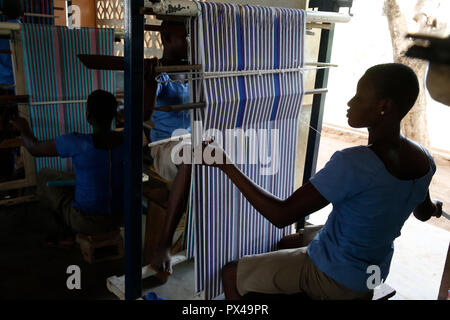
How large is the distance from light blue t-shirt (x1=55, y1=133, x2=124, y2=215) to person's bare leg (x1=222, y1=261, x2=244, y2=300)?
122 cm

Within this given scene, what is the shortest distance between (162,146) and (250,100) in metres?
1.05

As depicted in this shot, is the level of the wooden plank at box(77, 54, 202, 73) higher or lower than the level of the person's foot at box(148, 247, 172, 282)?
higher

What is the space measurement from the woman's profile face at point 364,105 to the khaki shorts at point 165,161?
1.42 meters

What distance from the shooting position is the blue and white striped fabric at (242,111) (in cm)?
198

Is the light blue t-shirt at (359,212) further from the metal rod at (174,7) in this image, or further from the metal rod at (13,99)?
the metal rod at (13,99)

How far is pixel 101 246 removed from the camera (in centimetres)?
306

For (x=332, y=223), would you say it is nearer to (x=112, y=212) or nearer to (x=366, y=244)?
(x=366, y=244)

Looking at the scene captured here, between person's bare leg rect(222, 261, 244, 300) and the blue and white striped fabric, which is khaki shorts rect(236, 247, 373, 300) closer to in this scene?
person's bare leg rect(222, 261, 244, 300)

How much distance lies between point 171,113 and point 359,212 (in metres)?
1.70

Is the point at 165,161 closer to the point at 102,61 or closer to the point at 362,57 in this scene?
the point at 102,61

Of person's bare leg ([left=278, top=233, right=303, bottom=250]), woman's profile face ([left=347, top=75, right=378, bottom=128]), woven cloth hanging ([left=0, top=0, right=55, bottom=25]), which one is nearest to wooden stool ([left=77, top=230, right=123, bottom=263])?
person's bare leg ([left=278, top=233, right=303, bottom=250])

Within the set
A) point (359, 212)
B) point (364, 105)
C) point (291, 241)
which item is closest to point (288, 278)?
point (359, 212)

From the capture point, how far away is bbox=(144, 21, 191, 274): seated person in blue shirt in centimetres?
234

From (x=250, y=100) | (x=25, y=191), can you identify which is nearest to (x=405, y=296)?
(x=250, y=100)
